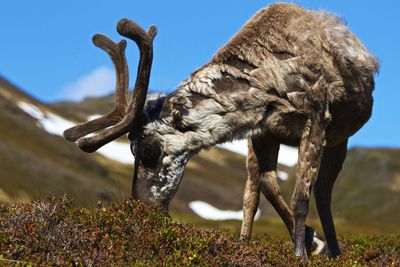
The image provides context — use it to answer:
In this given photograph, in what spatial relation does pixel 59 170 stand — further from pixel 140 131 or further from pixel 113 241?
pixel 113 241

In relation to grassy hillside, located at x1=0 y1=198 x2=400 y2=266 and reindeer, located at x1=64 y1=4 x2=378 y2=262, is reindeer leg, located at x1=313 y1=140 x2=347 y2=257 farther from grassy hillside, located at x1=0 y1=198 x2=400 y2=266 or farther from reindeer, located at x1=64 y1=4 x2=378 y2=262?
grassy hillside, located at x1=0 y1=198 x2=400 y2=266

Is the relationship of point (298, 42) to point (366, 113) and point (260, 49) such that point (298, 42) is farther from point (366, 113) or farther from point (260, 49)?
point (366, 113)

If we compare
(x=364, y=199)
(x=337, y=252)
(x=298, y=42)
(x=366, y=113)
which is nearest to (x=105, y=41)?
(x=298, y=42)

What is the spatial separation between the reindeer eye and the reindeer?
16mm

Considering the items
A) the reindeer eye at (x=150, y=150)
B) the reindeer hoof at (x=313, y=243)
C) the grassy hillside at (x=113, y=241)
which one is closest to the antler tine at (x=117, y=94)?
the reindeer eye at (x=150, y=150)

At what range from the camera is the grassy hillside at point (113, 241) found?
9.04 meters

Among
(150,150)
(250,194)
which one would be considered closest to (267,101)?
(150,150)

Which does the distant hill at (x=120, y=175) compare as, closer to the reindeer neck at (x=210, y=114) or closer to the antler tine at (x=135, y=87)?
the reindeer neck at (x=210, y=114)

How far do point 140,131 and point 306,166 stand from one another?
278 centimetres

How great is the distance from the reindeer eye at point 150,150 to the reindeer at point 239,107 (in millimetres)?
16

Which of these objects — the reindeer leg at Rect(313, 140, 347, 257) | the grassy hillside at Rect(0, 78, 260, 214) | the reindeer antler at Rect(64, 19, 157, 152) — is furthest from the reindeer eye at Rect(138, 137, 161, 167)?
the grassy hillside at Rect(0, 78, 260, 214)

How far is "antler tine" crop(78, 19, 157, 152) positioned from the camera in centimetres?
1177

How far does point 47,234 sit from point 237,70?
4604 mm

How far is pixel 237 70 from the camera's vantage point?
12633mm
